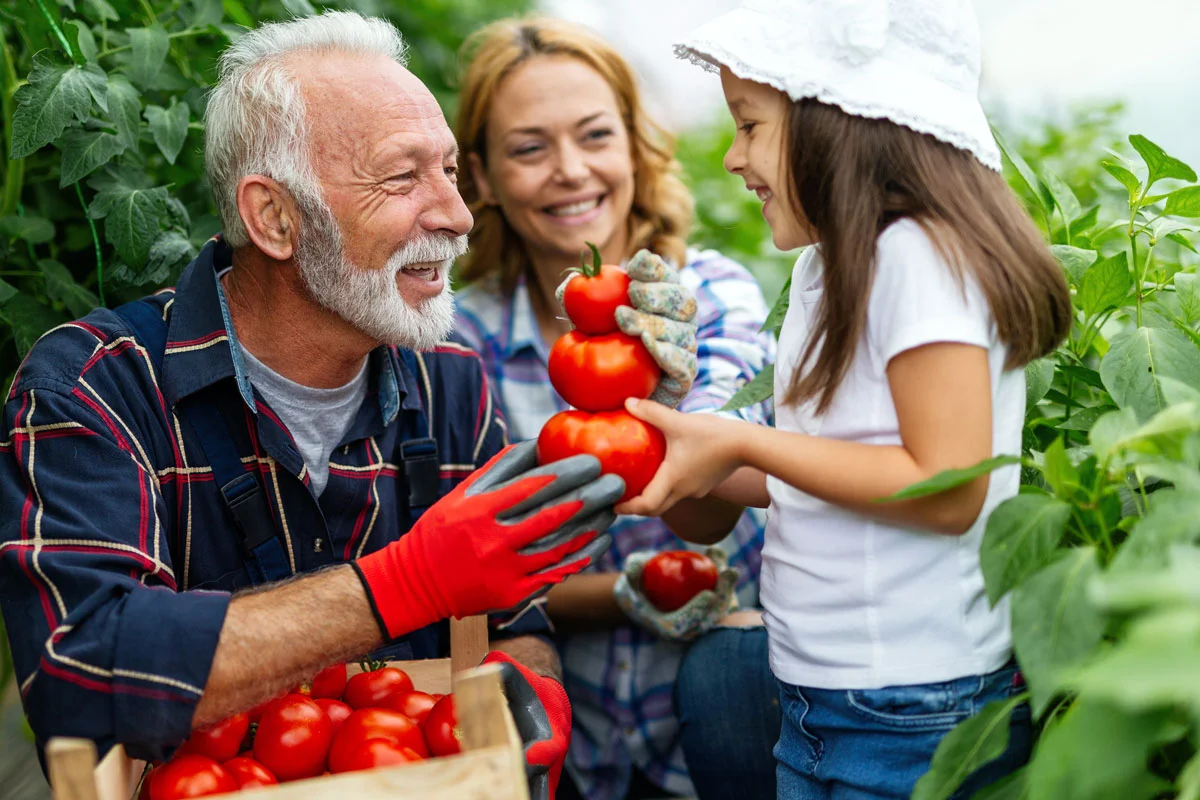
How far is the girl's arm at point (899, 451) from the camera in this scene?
62.1 inches

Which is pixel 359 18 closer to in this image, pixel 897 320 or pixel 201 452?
pixel 201 452

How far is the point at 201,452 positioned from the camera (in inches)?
86.3

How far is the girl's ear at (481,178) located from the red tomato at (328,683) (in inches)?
70.2

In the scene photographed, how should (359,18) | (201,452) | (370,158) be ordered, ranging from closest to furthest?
1. (201,452)
2. (370,158)
3. (359,18)

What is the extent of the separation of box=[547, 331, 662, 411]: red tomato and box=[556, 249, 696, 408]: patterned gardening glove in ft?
0.08

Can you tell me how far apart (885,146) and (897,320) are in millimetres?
283

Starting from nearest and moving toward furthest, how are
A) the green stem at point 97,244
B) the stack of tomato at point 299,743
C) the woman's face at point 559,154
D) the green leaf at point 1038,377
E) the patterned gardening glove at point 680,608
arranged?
the stack of tomato at point 299,743, the green leaf at point 1038,377, the green stem at point 97,244, the patterned gardening glove at point 680,608, the woman's face at point 559,154

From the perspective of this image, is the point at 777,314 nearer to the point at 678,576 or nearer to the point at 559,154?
the point at 678,576

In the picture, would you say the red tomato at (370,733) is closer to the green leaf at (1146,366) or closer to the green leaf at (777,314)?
the green leaf at (777,314)

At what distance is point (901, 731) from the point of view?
172 cm

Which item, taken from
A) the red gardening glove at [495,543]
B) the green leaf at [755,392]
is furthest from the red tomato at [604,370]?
the green leaf at [755,392]

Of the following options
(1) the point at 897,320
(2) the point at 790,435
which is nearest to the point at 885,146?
(1) the point at 897,320

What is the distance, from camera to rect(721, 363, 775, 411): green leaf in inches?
82.0

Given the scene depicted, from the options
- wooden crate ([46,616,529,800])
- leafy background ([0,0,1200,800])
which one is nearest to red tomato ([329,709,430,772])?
wooden crate ([46,616,529,800])
